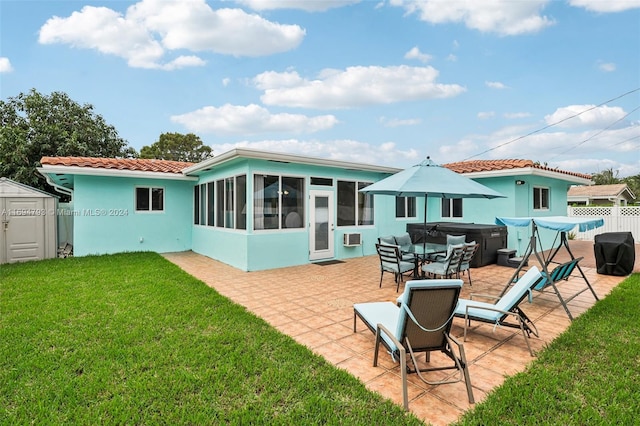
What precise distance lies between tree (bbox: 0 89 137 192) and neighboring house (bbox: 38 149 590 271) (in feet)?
19.0

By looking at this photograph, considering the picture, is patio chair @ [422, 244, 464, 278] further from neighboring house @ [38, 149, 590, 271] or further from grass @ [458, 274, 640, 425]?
neighboring house @ [38, 149, 590, 271]

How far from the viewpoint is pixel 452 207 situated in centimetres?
1322

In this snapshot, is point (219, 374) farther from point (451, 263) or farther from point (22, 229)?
point (22, 229)

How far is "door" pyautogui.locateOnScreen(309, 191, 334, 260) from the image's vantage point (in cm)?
995

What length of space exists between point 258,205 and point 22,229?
7308mm

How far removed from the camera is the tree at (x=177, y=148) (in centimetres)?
3412

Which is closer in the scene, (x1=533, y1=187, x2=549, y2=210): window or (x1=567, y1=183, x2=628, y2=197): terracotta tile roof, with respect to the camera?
(x1=533, y1=187, x2=549, y2=210): window

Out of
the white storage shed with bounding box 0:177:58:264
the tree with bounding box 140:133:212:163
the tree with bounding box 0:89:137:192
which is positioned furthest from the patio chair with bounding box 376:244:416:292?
the tree with bounding box 140:133:212:163

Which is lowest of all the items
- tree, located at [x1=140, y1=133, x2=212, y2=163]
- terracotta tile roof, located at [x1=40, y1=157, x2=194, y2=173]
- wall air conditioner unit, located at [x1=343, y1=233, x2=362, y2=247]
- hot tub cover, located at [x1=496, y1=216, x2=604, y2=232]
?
wall air conditioner unit, located at [x1=343, y1=233, x2=362, y2=247]

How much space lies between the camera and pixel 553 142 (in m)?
23.9

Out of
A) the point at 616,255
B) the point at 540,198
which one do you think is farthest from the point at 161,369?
the point at 540,198

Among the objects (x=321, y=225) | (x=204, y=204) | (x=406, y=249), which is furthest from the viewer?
(x=204, y=204)

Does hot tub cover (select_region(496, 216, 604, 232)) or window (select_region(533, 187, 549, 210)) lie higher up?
window (select_region(533, 187, 549, 210))

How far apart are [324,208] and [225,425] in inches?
313
